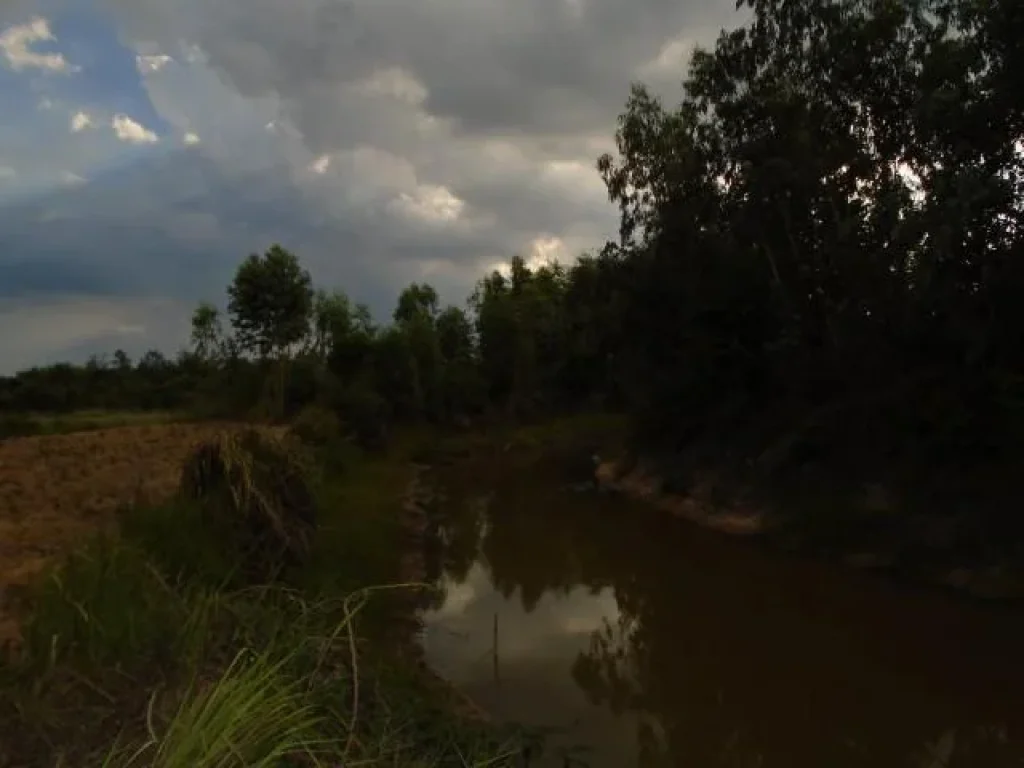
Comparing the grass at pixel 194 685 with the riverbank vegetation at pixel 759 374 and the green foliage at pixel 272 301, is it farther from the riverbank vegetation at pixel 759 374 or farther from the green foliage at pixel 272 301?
the green foliage at pixel 272 301

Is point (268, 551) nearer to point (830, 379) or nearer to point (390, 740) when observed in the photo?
point (390, 740)

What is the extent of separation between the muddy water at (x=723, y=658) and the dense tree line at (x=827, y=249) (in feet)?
11.5

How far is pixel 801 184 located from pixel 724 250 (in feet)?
9.86

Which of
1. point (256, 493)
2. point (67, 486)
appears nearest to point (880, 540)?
point (256, 493)

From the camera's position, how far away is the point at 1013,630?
10.4m

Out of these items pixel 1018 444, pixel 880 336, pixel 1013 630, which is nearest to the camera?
pixel 1013 630

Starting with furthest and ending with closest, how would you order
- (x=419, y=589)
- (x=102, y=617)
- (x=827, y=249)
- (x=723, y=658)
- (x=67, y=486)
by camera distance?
(x=827, y=249) < (x=67, y=486) < (x=419, y=589) < (x=723, y=658) < (x=102, y=617)

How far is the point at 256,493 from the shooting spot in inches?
379

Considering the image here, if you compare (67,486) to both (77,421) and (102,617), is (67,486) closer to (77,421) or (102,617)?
(102,617)

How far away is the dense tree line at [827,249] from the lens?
40.3 feet

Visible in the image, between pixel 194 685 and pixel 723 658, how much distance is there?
282 inches

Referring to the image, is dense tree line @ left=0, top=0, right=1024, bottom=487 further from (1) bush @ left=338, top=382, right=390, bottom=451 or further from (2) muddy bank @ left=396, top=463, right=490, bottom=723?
(2) muddy bank @ left=396, top=463, right=490, bottom=723

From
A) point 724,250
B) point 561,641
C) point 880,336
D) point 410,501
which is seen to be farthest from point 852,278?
point 410,501

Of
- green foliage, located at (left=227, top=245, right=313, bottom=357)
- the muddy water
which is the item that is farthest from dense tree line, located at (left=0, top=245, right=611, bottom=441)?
the muddy water
